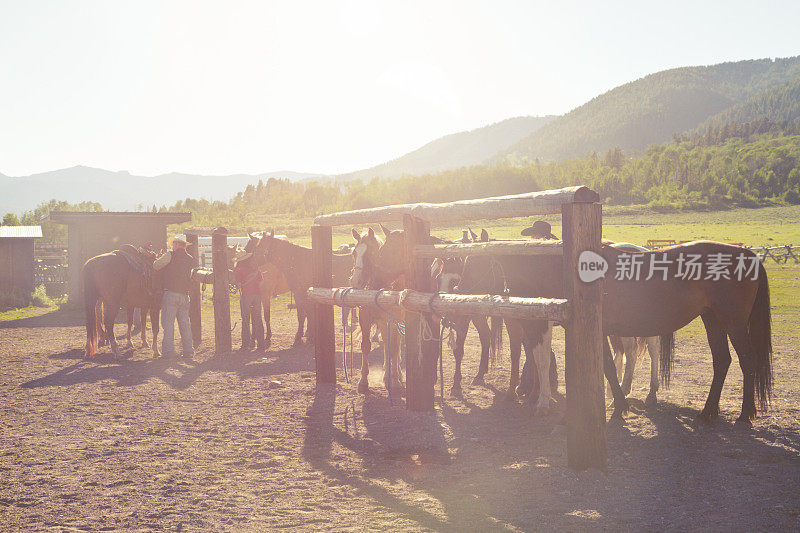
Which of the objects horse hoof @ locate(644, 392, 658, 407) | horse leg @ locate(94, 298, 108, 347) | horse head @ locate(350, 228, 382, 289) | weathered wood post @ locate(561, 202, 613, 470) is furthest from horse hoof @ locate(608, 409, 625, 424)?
horse leg @ locate(94, 298, 108, 347)

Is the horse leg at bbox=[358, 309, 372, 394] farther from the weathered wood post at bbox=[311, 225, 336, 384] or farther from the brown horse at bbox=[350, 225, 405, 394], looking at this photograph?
the weathered wood post at bbox=[311, 225, 336, 384]

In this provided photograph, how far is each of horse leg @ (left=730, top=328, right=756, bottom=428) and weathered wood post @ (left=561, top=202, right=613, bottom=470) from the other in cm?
232

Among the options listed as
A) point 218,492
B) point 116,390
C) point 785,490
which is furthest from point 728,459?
point 116,390

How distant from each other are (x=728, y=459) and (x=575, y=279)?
2.21 metres

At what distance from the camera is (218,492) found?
4.68m

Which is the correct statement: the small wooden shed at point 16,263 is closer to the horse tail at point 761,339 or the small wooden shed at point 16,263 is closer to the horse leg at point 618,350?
the horse leg at point 618,350

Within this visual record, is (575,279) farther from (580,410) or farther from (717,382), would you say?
(717,382)

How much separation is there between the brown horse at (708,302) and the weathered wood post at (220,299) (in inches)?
310

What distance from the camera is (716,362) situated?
6.34 metres

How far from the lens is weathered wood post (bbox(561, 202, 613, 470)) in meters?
4.75

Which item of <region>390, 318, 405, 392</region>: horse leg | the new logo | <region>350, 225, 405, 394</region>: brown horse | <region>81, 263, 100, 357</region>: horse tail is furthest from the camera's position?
<region>81, 263, 100, 357</region>: horse tail

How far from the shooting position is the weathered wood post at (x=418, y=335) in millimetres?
6805

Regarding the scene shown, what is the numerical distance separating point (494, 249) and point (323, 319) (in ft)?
11.7

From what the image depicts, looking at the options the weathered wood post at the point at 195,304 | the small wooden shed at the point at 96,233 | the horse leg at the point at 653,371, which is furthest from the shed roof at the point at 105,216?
the horse leg at the point at 653,371
